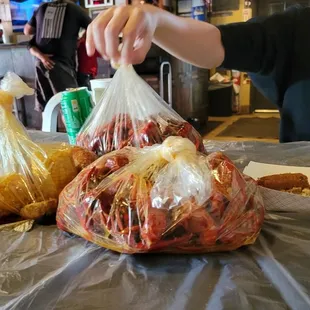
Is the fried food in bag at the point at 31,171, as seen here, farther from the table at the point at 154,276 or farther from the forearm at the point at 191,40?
the forearm at the point at 191,40

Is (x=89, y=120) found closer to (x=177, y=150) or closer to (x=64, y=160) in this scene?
(x=64, y=160)

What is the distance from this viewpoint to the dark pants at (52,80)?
299cm

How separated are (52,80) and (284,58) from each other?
89.0 inches

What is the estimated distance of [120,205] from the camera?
1.39 feet

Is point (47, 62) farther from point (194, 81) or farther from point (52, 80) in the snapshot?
point (194, 81)

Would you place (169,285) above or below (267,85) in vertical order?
below

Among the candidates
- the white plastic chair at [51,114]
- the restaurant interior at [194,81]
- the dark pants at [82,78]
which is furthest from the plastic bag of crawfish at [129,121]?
the dark pants at [82,78]

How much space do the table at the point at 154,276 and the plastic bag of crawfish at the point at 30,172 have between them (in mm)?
51

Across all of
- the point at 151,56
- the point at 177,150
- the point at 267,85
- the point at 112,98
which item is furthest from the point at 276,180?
the point at 151,56

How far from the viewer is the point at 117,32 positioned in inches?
22.8

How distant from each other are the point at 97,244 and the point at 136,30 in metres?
0.33

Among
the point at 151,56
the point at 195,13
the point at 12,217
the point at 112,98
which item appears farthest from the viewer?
the point at 195,13

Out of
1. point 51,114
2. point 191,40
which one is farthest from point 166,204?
point 51,114

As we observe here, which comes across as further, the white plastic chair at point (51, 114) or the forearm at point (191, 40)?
the white plastic chair at point (51, 114)
